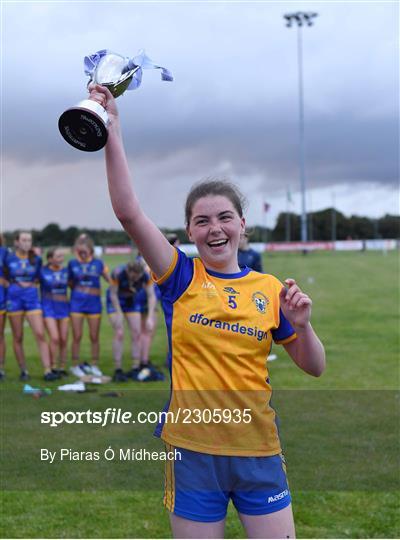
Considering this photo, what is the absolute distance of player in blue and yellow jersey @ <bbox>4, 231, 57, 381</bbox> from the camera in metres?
9.98

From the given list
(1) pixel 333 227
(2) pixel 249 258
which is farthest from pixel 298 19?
(2) pixel 249 258

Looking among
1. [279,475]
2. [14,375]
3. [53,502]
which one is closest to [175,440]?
[279,475]

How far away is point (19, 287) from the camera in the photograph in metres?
10.0

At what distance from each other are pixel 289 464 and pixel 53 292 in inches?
214

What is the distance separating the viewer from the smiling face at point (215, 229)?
110 inches

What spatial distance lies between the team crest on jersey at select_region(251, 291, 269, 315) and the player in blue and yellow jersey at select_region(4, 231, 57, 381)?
24.9 feet

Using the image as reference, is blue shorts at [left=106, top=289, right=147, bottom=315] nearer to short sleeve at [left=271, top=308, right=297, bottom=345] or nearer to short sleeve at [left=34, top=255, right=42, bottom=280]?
short sleeve at [left=34, top=255, right=42, bottom=280]

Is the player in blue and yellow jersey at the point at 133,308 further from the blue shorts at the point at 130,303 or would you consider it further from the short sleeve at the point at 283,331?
the short sleeve at the point at 283,331

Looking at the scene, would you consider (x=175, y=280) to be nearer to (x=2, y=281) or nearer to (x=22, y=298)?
(x=22, y=298)

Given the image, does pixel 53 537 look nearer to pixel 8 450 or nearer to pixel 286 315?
pixel 8 450

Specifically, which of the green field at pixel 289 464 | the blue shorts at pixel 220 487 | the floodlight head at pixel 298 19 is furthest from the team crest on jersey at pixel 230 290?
the floodlight head at pixel 298 19

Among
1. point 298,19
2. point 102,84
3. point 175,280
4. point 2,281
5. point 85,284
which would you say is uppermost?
point 298,19

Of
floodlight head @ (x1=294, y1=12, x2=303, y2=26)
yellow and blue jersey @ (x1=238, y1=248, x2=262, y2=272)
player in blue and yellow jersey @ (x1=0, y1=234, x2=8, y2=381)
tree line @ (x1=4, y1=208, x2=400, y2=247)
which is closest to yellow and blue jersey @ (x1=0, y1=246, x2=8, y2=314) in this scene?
player in blue and yellow jersey @ (x1=0, y1=234, x2=8, y2=381)

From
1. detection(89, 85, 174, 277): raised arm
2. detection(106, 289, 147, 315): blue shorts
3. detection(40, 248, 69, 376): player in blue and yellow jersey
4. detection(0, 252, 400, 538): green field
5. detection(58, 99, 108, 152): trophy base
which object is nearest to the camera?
detection(58, 99, 108, 152): trophy base
